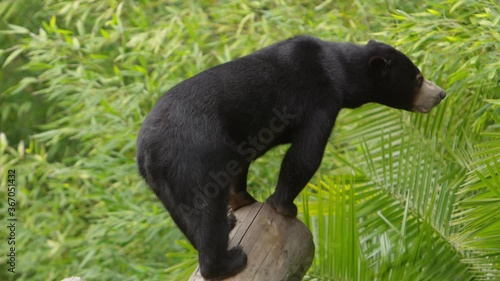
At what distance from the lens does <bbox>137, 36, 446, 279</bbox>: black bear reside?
3168mm

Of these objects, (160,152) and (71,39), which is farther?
(71,39)

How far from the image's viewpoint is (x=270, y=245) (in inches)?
128

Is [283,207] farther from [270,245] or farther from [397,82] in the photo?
[397,82]

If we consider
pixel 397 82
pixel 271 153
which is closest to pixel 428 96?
pixel 397 82

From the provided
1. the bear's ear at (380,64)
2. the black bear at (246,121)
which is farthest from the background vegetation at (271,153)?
the bear's ear at (380,64)

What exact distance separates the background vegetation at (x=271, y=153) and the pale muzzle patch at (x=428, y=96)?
27 centimetres

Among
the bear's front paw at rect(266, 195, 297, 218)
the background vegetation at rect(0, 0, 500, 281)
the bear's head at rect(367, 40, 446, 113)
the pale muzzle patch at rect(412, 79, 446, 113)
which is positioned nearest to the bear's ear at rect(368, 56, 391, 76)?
the bear's head at rect(367, 40, 446, 113)

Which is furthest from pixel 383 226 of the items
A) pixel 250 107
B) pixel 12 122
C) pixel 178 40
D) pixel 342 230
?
pixel 12 122

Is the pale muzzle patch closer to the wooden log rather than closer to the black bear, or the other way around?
the black bear

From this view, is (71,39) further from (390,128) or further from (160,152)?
(160,152)

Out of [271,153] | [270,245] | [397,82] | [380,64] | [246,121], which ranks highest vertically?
[246,121]

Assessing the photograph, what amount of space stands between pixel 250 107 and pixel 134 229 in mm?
2867

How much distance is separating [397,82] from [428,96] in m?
0.18

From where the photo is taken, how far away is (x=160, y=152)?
319 centimetres
